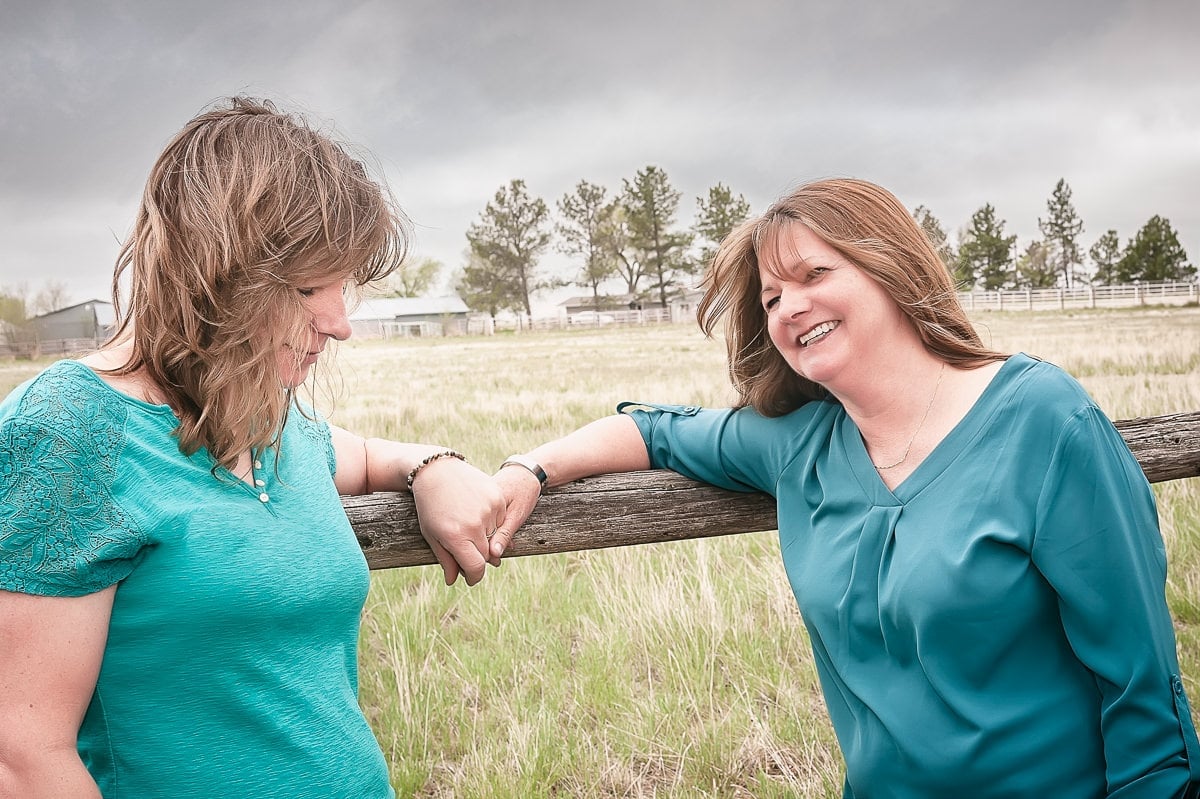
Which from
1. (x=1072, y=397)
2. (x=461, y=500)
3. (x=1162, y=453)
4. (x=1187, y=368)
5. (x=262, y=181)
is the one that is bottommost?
(x=1187, y=368)

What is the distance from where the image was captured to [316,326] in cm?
123

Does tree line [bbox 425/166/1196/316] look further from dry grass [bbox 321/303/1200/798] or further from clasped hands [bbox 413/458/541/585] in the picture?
clasped hands [bbox 413/458/541/585]

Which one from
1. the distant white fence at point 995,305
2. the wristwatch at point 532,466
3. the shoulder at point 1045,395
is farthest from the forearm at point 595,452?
the distant white fence at point 995,305

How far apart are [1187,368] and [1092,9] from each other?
22.9m

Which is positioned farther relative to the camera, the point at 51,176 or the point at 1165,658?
the point at 51,176

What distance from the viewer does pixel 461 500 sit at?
1549mm

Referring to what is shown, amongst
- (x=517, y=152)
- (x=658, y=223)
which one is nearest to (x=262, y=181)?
(x=658, y=223)

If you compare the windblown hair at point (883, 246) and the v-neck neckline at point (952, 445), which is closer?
the v-neck neckline at point (952, 445)

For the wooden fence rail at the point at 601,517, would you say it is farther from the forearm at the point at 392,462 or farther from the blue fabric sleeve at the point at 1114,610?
the blue fabric sleeve at the point at 1114,610

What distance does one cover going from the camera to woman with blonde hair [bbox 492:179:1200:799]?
1334 mm

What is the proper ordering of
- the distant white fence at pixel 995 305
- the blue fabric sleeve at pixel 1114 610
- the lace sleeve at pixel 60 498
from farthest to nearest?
the distant white fence at pixel 995 305 < the blue fabric sleeve at pixel 1114 610 < the lace sleeve at pixel 60 498

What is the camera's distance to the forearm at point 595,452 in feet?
5.82

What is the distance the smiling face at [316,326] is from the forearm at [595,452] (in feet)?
1.95

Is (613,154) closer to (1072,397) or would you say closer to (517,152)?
(517,152)
